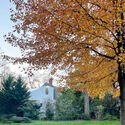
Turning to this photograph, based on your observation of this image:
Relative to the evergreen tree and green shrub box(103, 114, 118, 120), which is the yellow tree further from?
the evergreen tree

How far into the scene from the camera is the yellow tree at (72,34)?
768 cm

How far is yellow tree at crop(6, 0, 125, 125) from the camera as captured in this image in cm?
768

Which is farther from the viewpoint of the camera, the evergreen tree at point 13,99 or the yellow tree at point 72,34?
the evergreen tree at point 13,99

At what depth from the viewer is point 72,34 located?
7.88m

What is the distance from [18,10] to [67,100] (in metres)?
18.7

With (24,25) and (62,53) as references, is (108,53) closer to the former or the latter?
(62,53)

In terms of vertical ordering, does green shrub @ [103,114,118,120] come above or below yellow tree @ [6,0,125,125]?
below

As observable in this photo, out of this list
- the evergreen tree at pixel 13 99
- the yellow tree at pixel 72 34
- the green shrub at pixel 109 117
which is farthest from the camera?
the evergreen tree at pixel 13 99

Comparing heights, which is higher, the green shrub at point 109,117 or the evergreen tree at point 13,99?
the evergreen tree at point 13,99

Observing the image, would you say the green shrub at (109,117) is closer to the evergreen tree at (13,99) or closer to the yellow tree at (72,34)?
the evergreen tree at (13,99)

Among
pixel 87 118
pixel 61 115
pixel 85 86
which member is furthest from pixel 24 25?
pixel 61 115

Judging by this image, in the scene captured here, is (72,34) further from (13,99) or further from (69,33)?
(13,99)

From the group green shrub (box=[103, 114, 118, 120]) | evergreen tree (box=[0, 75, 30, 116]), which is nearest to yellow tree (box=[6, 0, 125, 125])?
green shrub (box=[103, 114, 118, 120])

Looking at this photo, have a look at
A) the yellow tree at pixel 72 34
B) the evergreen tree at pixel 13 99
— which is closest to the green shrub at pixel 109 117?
the evergreen tree at pixel 13 99
